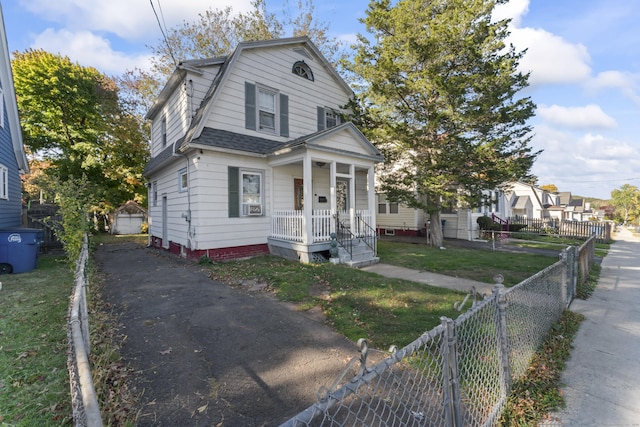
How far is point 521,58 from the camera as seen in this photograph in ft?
35.8

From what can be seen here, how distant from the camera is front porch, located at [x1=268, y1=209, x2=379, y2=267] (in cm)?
891

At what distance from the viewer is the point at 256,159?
33.1ft

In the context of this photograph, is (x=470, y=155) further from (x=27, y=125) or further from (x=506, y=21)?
(x=27, y=125)

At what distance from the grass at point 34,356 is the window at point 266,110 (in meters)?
7.09

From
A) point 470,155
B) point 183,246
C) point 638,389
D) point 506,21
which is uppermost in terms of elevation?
point 506,21

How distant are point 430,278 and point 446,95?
23.3 ft

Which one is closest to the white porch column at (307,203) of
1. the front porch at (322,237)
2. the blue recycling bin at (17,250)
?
the front porch at (322,237)

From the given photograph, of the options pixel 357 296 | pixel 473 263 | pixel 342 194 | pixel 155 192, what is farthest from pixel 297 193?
pixel 155 192

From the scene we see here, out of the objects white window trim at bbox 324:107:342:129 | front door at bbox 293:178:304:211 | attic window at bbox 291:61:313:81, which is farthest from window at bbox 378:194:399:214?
attic window at bbox 291:61:313:81

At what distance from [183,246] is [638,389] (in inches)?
419

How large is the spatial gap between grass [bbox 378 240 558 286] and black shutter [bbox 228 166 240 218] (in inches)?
203

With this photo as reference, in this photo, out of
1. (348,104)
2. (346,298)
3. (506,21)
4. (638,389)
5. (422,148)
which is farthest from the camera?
(348,104)

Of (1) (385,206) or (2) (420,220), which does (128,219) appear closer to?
(1) (385,206)

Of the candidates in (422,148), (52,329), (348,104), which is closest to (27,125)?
(348,104)
